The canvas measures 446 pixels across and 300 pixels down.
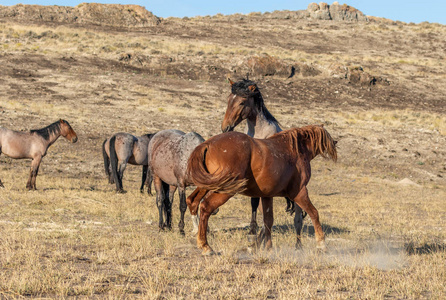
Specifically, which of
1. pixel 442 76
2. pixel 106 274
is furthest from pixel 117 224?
pixel 442 76

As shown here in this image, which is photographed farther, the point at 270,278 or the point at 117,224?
the point at 117,224

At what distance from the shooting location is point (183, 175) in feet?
30.5

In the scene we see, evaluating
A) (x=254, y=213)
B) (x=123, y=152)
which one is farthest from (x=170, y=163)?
(x=123, y=152)

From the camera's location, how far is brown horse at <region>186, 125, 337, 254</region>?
22.2 ft

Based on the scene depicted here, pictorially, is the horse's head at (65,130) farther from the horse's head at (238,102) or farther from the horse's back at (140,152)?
the horse's head at (238,102)

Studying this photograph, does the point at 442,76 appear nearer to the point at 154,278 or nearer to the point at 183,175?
the point at 183,175

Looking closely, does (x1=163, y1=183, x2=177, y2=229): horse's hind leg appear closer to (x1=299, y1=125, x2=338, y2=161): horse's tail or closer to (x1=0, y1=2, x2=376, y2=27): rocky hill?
(x1=299, y1=125, x2=338, y2=161): horse's tail

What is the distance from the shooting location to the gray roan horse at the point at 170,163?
9.40 metres

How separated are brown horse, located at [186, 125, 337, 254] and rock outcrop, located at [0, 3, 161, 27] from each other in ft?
176

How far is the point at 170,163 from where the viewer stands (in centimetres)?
966

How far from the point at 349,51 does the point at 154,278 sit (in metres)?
53.4

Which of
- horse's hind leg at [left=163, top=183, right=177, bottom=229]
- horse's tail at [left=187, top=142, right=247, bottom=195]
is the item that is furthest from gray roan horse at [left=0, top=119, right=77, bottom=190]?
horse's tail at [left=187, top=142, right=247, bottom=195]

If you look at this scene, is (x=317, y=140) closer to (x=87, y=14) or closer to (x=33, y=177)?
(x=33, y=177)

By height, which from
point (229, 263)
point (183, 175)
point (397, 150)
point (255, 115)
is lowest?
→ point (397, 150)
